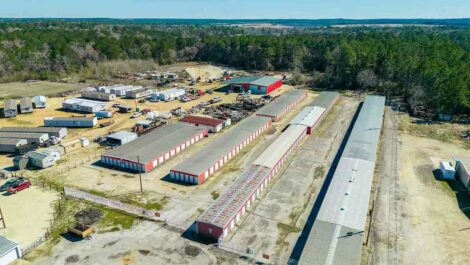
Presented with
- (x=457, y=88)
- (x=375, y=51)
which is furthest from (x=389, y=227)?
(x=375, y=51)

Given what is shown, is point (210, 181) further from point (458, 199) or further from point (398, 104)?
point (398, 104)

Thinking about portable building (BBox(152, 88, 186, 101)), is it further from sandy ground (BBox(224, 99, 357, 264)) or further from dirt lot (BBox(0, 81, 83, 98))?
sandy ground (BBox(224, 99, 357, 264))

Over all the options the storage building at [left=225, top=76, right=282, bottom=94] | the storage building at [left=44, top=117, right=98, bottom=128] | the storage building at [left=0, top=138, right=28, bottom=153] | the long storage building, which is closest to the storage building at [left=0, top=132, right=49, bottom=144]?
the storage building at [left=0, top=138, right=28, bottom=153]

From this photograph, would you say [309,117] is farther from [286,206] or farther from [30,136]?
[30,136]

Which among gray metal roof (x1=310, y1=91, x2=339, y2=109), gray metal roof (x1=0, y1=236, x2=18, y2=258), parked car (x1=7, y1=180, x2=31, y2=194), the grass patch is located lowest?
the grass patch

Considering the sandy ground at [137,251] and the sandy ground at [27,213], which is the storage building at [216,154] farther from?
the sandy ground at [27,213]

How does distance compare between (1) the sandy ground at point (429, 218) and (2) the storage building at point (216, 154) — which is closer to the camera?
(1) the sandy ground at point (429, 218)

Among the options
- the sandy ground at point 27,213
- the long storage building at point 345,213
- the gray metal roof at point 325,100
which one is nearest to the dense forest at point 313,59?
the gray metal roof at point 325,100
